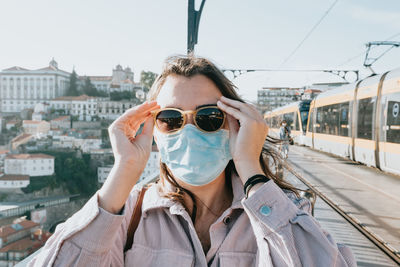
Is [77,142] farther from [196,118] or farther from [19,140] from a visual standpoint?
[196,118]

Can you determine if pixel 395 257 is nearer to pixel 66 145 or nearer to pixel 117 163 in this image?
pixel 117 163

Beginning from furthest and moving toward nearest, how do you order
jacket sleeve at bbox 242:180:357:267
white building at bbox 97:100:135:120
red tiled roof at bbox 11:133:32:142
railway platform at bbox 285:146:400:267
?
1. white building at bbox 97:100:135:120
2. red tiled roof at bbox 11:133:32:142
3. railway platform at bbox 285:146:400:267
4. jacket sleeve at bbox 242:180:357:267

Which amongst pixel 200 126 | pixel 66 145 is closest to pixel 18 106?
pixel 66 145

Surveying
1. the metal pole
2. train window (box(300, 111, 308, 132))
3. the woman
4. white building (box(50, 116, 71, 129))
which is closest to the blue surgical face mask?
the woman

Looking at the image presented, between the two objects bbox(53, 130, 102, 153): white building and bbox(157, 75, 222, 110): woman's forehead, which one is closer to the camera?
bbox(157, 75, 222, 110): woman's forehead

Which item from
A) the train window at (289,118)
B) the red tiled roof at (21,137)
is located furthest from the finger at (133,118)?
the red tiled roof at (21,137)

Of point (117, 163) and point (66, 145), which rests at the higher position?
point (117, 163)

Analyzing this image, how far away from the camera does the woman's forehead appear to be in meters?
1.52

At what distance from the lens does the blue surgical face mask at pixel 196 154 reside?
1.54 m

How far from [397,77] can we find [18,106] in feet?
348

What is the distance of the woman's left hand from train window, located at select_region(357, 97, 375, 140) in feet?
30.4

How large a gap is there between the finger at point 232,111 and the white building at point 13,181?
229 feet

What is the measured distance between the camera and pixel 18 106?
97688 mm

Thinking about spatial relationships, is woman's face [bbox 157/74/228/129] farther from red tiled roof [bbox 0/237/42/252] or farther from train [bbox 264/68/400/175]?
red tiled roof [bbox 0/237/42/252]
